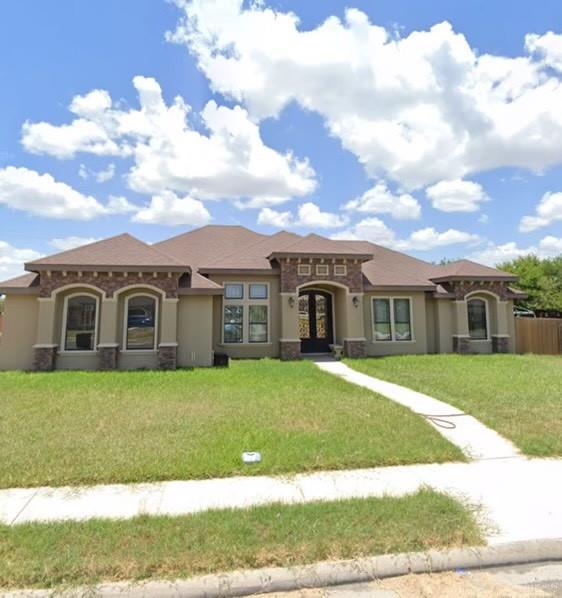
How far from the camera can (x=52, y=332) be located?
1178 cm

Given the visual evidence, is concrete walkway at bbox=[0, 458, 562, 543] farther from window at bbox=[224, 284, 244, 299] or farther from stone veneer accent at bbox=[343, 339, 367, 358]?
window at bbox=[224, 284, 244, 299]

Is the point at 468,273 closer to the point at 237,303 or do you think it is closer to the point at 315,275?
the point at 315,275

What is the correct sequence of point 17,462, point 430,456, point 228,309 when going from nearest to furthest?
1. point 17,462
2. point 430,456
3. point 228,309

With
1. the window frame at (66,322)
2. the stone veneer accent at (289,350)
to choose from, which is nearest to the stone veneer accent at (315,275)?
the stone veneer accent at (289,350)

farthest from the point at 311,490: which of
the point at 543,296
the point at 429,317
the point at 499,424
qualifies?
the point at 543,296

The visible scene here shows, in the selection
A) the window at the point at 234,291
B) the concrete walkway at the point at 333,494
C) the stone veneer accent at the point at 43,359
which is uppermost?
the window at the point at 234,291

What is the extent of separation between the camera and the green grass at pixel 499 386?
242 inches

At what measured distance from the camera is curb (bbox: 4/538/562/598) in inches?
104

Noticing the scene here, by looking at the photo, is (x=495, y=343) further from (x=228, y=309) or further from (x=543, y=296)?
(x=543, y=296)

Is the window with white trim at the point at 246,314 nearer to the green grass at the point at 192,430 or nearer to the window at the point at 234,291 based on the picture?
the window at the point at 234,291

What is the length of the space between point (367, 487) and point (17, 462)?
4.37 metres

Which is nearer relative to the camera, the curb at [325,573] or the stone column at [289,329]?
the curb at [325,573]

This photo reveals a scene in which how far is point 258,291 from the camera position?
1451 centimetres

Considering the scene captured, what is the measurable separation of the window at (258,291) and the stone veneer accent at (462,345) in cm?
824
